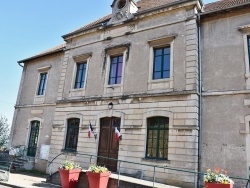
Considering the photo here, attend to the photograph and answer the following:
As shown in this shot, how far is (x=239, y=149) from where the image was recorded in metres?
8.08

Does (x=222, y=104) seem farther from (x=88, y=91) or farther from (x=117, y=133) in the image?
(x=88, y=91)

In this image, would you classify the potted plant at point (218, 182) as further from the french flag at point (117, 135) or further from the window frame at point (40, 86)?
the window frame at point (40, 86)

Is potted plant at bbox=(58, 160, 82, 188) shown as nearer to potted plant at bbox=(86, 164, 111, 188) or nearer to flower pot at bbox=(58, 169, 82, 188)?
flower pot at bbox=(58, 169, 82, 188)

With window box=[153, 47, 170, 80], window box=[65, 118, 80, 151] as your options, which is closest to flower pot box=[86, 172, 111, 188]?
window box=[65, 118, 80, 151]

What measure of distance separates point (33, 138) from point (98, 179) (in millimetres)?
8633

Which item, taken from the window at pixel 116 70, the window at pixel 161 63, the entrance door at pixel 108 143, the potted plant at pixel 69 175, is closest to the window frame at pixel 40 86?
the window at pixel 116 70

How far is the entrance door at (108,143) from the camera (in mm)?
10516

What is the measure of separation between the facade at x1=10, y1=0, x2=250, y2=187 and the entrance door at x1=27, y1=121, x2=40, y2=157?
52 cm

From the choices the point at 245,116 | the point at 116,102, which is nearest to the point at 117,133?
the point at 116,102

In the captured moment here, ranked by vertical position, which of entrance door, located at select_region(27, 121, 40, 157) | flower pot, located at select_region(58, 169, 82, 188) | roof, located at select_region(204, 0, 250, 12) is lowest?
flower pot, located at select_region(58, 169, 82, 188)

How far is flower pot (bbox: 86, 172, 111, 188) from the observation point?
7.70m

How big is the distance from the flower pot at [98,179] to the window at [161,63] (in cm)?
473

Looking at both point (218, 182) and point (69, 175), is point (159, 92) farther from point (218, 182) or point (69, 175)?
point (69, 175)

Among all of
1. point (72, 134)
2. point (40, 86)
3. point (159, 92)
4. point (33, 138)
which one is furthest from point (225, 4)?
point (33, 138)
